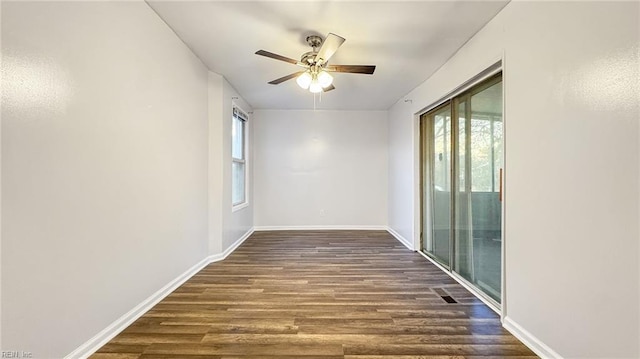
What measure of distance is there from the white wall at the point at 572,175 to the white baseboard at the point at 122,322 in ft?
9.47

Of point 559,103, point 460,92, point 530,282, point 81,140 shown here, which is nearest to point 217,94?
point 81,140

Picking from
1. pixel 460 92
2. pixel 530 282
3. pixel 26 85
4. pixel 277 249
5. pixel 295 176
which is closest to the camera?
pixel 26 85

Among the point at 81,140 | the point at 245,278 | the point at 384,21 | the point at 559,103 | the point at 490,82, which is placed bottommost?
the point at 245,278

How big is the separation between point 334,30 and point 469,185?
205 centimetres

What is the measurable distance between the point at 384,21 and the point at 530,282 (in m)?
2.33

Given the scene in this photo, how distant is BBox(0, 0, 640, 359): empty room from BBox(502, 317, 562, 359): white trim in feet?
0.04

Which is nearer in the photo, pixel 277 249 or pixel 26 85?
pixel 26 85

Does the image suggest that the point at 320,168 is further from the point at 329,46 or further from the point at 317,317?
the point at 317,317

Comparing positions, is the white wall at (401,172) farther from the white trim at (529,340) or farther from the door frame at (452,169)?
the white trim at (529,340)

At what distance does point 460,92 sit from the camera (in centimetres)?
292

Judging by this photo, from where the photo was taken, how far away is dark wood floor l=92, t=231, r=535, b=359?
5.89 feet

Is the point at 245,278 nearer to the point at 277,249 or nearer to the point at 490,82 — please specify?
the point at 277,249

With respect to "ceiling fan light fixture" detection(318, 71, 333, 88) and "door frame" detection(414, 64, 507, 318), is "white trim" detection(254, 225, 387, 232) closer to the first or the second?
"door frame" detection(414, 64, 507, 318)

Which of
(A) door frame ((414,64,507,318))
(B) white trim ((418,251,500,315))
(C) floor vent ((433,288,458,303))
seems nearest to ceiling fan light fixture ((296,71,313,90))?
(A) door frame ((414,64,507,318))
